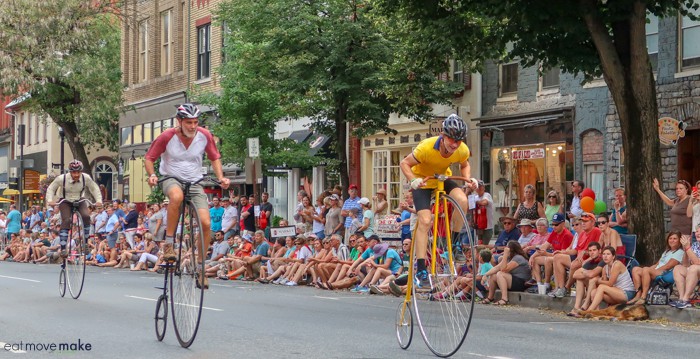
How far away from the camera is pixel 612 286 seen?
18.3 metres

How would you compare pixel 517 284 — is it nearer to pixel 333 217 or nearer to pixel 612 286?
pixel 612 286

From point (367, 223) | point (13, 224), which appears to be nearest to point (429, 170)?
point (367, 223)

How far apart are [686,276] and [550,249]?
361cm

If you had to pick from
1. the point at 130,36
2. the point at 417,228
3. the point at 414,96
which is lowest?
the point at 417,228

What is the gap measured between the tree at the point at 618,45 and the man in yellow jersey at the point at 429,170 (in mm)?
8234

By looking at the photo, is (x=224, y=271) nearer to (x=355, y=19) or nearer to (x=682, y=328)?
(x=355, y=19)

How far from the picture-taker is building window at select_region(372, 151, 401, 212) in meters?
38.7

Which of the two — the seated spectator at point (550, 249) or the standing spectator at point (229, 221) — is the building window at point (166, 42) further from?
the seated spectator at point (550, 249)

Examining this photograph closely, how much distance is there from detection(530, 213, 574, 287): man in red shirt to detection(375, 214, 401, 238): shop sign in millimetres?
4239

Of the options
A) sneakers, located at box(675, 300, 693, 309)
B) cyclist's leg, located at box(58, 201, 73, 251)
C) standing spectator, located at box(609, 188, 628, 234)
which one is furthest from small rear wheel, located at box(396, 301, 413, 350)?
standing spectator, located at box(609, 188, 628, 234)

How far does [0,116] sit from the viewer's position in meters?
87.1

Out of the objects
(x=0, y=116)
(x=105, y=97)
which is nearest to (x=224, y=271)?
(x=105, y=97)

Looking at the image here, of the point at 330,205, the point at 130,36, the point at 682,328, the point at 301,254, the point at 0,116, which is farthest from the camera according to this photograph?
the point at 0,116

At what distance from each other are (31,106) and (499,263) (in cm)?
3425
